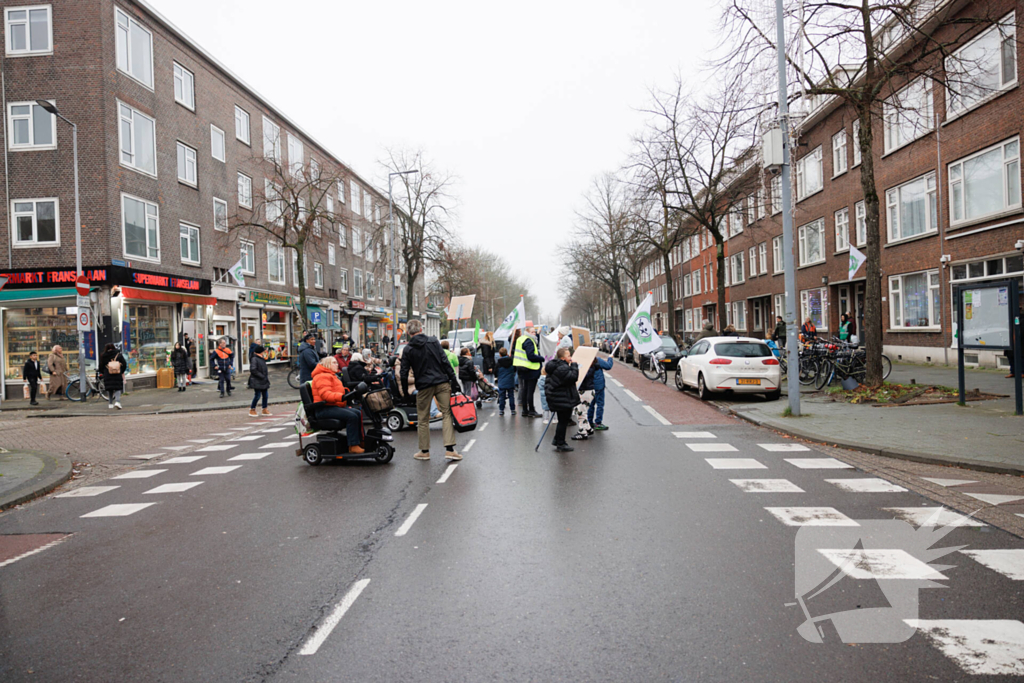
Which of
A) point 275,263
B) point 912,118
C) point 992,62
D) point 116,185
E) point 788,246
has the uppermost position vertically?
point 992,62

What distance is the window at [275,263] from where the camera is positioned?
112 feet

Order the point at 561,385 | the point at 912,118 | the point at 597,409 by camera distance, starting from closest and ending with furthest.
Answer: the point at 561,385, the point at 597,409, the point at 912,118

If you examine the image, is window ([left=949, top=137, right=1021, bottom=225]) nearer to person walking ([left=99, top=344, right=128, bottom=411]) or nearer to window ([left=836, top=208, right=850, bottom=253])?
window ([left=836, top=208, right=850, bottom=253])

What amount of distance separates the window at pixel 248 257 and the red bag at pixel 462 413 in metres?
23.9

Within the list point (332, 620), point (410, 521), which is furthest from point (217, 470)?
point (332, 620)

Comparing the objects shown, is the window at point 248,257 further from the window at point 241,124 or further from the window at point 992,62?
the window at point 992,62

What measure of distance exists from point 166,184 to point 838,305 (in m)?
27.1

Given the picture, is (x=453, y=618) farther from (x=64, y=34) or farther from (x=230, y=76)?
(x=230, y=76)

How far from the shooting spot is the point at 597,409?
38.4 feet

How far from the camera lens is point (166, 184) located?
82.1 ft

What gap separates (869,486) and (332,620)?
5568mm

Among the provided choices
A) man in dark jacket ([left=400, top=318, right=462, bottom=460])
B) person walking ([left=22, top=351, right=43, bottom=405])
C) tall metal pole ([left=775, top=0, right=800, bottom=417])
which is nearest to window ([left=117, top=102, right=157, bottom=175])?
person walking ([left=22, top=351, right=43, bottom=405])

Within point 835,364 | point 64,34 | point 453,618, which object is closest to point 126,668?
point 453,618

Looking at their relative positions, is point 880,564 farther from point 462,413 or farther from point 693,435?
point 462,413
